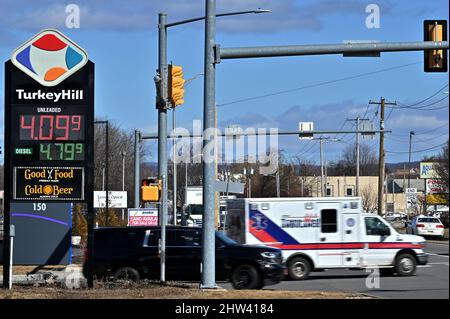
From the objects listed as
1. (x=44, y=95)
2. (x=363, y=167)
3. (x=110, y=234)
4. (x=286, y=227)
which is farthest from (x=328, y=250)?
(x=363, y=167)

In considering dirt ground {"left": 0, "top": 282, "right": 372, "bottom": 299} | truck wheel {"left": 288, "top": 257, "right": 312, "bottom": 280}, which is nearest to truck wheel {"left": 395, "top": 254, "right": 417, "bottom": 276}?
truck wheel {"left": 288, "top": 257, "right": 312, "bottom": 280}

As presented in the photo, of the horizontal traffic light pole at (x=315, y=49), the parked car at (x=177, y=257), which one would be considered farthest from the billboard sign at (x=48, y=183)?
the horizontal traffic light pole at (x=315, y=49)

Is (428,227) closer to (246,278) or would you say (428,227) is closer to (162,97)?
(246,278)

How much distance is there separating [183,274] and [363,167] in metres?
75.8

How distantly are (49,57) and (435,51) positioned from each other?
9.15 m

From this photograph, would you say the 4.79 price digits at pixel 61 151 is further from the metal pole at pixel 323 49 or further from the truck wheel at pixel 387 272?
the truck wheel at pixel 387 272

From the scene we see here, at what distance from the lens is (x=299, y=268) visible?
24438 mm

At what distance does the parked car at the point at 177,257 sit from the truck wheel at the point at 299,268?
4003 millimetres

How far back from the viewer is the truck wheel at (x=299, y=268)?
960 inches

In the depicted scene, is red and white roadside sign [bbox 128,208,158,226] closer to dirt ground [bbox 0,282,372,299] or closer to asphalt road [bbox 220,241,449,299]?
asphalt road [bbox 220,241,449,299]

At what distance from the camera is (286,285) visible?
2248 centimetres

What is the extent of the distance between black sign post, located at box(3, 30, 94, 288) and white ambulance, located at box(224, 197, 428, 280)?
799 cm

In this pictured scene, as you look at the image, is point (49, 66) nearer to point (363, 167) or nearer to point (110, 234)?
point (110, 234)

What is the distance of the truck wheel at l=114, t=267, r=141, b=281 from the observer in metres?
20.2
